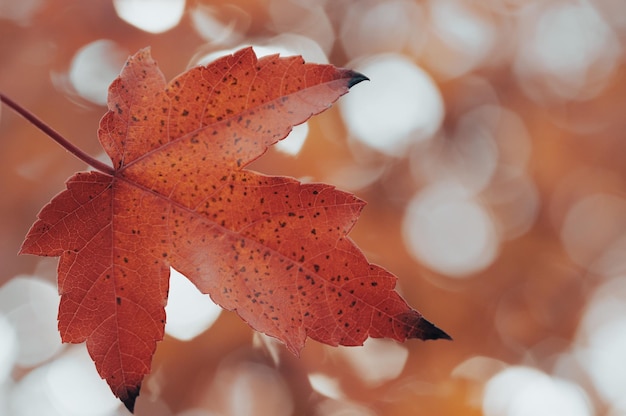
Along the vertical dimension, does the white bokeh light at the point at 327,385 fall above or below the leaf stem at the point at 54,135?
above

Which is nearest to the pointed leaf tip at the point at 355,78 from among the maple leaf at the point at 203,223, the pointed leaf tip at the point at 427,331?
the maple leaf at the point at 203,223

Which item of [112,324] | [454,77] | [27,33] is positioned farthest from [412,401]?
[27,33]

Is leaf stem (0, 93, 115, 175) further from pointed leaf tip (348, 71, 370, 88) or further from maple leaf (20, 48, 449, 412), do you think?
pointed leaf tip (348, 71, 370, 88)

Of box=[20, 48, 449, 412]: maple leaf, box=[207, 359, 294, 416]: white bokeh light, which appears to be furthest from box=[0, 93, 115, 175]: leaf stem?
box=[207, 359, 294, 416]: white bokeh light

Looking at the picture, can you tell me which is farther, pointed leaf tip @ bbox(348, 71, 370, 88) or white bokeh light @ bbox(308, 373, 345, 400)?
white bokeh light @ bbox(308, 373, 345, 400)

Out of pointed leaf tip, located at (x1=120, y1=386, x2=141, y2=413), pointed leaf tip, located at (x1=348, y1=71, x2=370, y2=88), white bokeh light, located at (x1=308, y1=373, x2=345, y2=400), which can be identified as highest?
white bokeh light, located at (x1=308, y1=373, x2=345, y2=400)

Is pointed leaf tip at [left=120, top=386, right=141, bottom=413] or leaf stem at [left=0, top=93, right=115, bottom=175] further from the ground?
leaf stem at [left=0, top=93, right=115, bottom=175]

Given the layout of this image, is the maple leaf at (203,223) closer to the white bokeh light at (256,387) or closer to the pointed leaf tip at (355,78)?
the pointed leaf tip at (355,78)

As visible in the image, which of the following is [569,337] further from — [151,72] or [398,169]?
[151,72]
